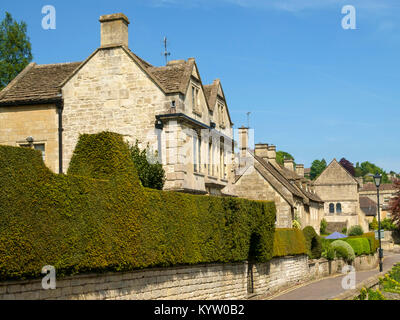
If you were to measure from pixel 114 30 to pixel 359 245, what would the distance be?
31.7 metres

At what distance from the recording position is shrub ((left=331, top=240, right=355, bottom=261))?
44.5m

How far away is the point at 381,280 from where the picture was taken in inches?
1180

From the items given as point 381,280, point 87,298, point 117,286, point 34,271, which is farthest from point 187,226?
point 381,280

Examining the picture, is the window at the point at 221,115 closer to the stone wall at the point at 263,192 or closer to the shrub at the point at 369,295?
the stone wall at the point at 263,192

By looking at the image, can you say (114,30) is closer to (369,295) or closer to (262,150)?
(369,295)

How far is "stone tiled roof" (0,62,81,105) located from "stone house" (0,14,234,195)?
0.06 meters

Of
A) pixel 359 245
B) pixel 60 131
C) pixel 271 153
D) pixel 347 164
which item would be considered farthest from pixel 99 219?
pixel 347 164

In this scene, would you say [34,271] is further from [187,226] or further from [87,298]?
[187,226]

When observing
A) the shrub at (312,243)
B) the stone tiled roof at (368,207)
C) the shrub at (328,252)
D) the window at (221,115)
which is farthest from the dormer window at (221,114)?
the stone tiled roof at (368,207)

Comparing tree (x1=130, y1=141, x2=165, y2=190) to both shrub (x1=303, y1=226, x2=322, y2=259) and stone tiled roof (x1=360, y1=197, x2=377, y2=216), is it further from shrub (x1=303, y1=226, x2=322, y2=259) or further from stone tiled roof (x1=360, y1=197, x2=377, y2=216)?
stone tiled roof (x1=360, y1=197, x2=377, y2=216)

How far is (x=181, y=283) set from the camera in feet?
65.3

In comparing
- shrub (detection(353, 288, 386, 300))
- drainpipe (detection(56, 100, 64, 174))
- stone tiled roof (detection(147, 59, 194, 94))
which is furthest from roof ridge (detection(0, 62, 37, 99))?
shrub (detection(353, 288, 386, 300))

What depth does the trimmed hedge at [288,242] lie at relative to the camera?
31058 mm

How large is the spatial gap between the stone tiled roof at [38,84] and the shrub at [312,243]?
17822 millimetres
